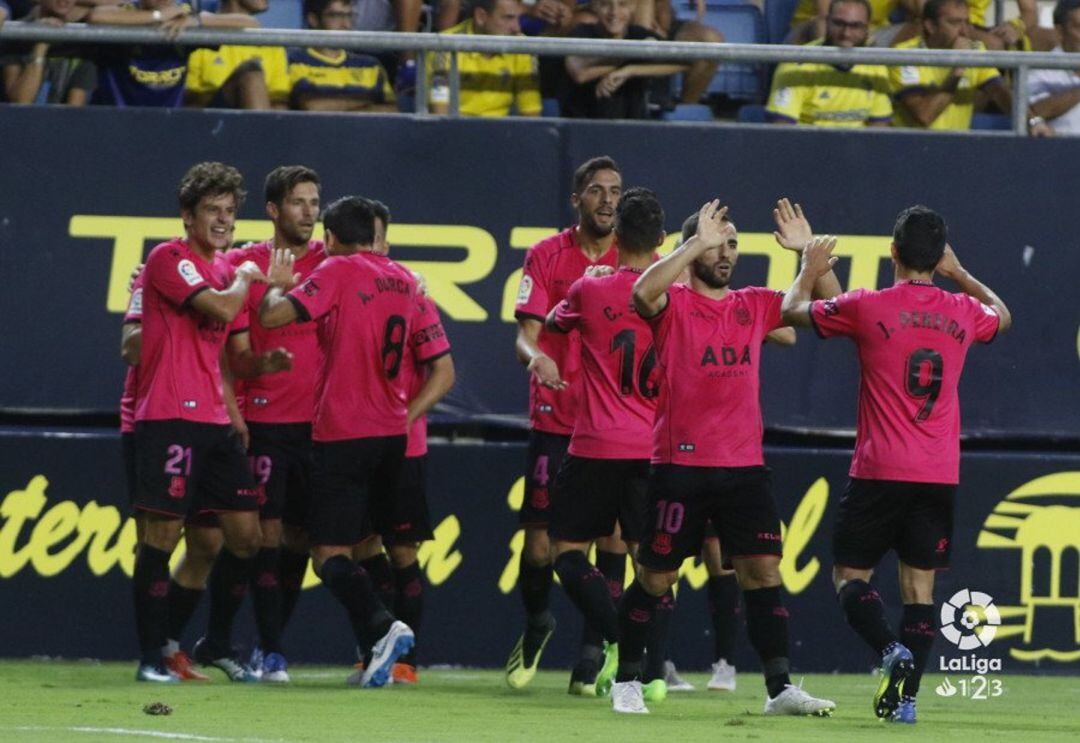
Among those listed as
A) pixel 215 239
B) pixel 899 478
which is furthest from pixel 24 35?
pixel 899 478

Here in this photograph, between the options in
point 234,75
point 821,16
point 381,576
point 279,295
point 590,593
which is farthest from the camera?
point 821,16

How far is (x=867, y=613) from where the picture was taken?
27.7ft

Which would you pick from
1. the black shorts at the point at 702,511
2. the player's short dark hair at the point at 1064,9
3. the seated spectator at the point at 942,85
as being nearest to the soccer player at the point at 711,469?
the black shorts at the point at 702,511

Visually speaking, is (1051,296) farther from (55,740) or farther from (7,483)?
(55,740)

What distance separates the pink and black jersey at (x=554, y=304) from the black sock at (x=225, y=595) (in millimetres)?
1596

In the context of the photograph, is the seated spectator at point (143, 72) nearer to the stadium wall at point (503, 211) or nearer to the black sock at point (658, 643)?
the stadium wall at point (503, 211)

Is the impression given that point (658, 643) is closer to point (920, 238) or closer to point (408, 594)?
point (408, 594)

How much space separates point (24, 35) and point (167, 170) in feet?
3.29

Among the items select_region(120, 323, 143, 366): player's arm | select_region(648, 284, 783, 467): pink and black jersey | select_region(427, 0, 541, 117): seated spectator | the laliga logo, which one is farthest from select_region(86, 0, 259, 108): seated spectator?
the laliga logo

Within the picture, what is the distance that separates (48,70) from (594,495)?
14.0 ft

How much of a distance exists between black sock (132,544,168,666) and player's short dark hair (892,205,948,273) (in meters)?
3.70

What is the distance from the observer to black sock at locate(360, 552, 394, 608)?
10336 mm

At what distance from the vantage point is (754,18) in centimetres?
1324

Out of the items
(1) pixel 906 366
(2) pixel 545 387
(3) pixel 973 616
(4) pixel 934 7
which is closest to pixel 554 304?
(2) pixel 545 387
